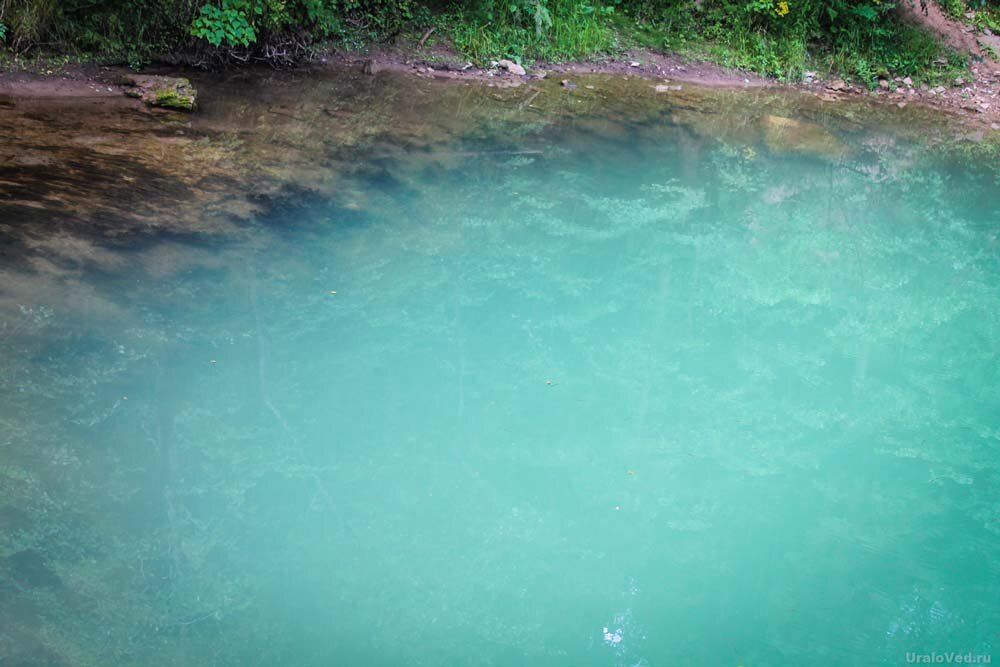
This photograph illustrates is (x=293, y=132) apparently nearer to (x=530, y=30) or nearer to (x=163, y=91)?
(x=163, y=91)

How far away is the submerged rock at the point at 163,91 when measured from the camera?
21.7ft

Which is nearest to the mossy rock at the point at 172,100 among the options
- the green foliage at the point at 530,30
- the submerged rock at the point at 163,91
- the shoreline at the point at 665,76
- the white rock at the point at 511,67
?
the submerged rock at the point at 163,91

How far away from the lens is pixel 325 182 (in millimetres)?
5914

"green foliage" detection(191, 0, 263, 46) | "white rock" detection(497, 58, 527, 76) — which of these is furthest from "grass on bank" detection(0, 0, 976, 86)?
"white rock" detection(497, 58, 527, 76)

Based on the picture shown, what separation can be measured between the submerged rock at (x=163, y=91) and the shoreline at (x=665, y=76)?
0.68 ft

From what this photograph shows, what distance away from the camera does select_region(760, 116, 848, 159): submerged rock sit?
8.14 meters

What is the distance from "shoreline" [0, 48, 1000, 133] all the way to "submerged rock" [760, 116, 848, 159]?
1243 millimetres

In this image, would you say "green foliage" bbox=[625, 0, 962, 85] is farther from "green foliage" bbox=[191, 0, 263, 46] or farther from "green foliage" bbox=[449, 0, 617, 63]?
"green foliage" bbox=[191, 0, 263, 46]

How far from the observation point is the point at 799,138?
848 cm

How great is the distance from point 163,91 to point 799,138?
6.18 meters

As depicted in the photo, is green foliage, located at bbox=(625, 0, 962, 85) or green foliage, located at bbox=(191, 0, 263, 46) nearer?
green foliage, located at bbox=(191, 0, 263, 46)

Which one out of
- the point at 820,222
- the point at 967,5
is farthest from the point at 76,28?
the point at 967,5

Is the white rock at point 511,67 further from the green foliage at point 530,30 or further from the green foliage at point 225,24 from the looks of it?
the green foliage at point 225,24

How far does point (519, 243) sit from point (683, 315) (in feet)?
4.18
